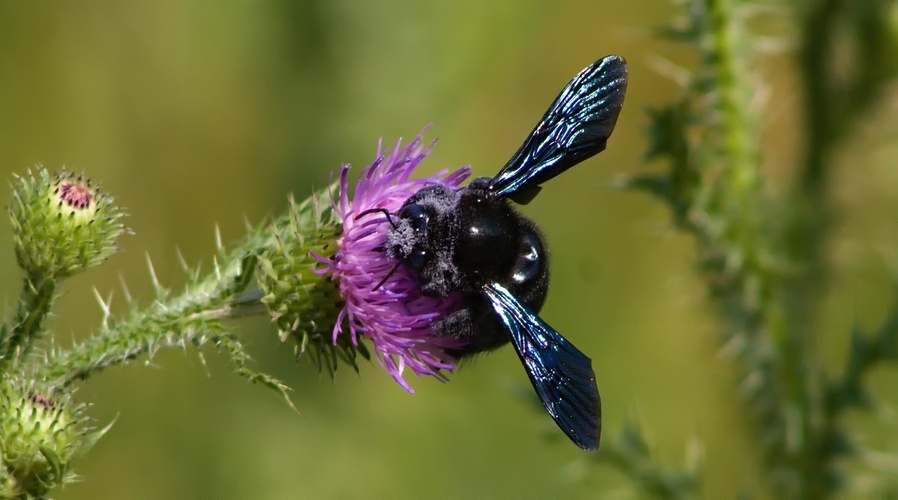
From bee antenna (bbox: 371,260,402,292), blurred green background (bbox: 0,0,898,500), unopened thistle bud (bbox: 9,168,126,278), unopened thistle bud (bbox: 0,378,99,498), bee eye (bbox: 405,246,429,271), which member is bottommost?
blurred green background (bbox: 0,0,898,500)

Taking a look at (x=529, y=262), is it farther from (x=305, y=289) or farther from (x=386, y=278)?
(x=305, y=289)

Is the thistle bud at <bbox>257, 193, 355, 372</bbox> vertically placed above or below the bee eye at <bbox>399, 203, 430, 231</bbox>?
below

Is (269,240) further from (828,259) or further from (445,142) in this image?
(445,142)

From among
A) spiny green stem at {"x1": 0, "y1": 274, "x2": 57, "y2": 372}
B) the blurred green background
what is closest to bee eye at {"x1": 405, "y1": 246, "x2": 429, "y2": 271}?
spiny green stem at {"x1": 0, "y1": 274, "x2": 57, "y2": 372}

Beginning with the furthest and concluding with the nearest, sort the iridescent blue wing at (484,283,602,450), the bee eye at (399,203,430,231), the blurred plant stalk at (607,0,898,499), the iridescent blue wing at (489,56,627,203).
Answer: the blurred plant stalk at (607,0,898,499), the iridescent blue wing at (489,56,627,203), the bee eye at (399,203,430,231), the iridescent blue wing at (484,283,602,450)

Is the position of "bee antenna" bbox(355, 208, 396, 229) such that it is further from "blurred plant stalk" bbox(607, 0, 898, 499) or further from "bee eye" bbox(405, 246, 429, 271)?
"blurred plant stalk" bbox(607, 0, 898, 499)

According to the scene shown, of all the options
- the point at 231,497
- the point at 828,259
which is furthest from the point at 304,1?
the point at 828,259

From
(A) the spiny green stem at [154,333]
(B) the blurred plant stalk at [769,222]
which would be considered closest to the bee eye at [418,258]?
(A) the spiny green stem at [154,333]
